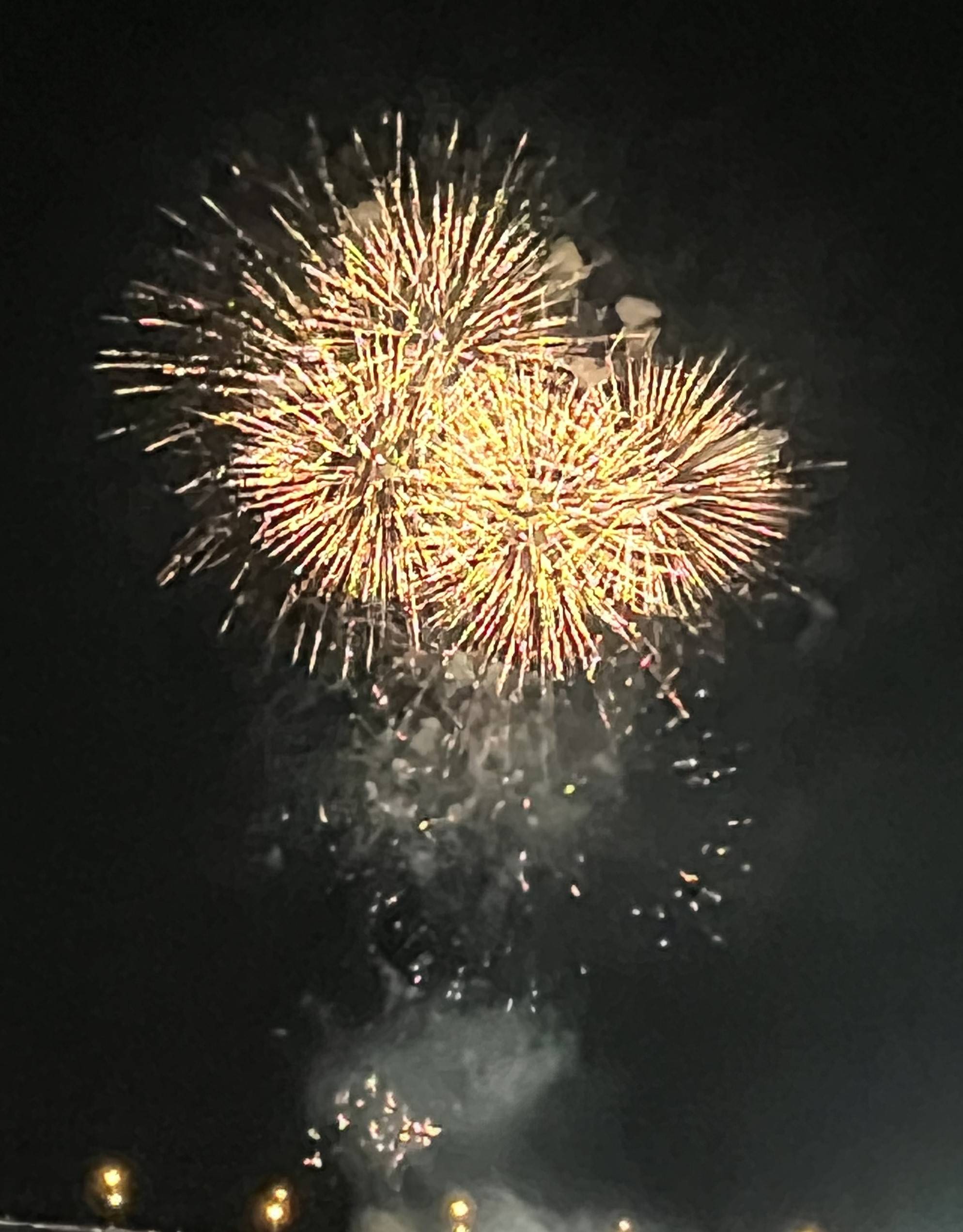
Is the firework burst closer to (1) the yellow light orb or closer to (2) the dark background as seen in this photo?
(2) the dark background

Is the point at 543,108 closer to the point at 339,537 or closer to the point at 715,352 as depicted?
the point at 715,352

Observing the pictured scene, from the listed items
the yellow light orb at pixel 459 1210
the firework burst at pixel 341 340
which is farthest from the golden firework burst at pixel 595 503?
the yellow light orb at pixel 459 1210

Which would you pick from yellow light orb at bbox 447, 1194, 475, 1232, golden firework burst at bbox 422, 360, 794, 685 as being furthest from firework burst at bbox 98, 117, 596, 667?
yellow light orb at bbox 447, 1194, 475, 1232

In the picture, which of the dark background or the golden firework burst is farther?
the golden firework burst

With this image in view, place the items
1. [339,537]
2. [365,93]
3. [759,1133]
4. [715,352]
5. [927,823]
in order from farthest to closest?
1. [759,1133]
2. [927,823]
3. [339,537]
4. [715,352]
5. [365,93]

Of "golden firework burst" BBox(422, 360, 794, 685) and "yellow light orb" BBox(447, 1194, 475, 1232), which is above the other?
"golden firework burst" BBox(422, 360, 794, 685)

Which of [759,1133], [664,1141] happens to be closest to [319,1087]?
[664,1141]

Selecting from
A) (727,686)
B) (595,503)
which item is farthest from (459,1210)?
(595,503)
